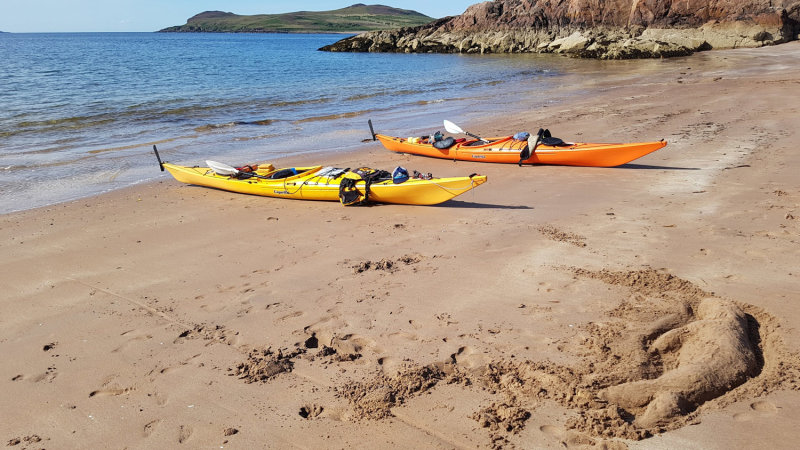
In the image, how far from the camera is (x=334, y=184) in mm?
9055

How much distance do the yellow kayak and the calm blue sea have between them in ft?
7.60

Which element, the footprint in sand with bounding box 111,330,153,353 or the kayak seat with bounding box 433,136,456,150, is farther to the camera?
the kayak seat with bounding box 433,136,456,150

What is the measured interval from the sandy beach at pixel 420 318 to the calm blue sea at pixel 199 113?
10.4ft

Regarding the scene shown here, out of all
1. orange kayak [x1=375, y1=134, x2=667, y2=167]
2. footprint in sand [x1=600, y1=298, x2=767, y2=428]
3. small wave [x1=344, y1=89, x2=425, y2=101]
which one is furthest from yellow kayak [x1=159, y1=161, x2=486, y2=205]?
small wave [x1=344, y1=89, x2=425, y2=101]

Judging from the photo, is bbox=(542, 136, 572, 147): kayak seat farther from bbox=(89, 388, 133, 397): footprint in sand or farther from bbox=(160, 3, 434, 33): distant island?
bbox=(160, 3, 434, 33): distant island

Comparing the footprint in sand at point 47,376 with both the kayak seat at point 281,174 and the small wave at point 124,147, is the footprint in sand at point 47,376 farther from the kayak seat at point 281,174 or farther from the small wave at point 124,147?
the small wave at point 124,147

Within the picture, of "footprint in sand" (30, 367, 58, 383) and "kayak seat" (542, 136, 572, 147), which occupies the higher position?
"kayak seat" (542, 136, 572, 147)

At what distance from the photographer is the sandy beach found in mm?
3934

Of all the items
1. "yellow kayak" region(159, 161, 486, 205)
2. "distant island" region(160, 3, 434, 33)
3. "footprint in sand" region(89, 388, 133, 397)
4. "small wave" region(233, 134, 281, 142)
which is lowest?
"footprint in sand" region(89, 388, 133, 397)

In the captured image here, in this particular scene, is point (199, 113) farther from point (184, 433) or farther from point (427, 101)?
point (184, 433)

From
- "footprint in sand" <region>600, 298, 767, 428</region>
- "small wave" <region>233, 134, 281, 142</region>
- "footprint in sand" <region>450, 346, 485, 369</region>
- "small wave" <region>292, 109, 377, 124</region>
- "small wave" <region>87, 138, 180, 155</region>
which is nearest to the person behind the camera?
"footprint in sand" <region>600, 298, 767, 428</region>

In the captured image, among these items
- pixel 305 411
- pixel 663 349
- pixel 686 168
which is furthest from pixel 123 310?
pixel 686 168

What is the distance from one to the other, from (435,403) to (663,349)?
6.11 ft

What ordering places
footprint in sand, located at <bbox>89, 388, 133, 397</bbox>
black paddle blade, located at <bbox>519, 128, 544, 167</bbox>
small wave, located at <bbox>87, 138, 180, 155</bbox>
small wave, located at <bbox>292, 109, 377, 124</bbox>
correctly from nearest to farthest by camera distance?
footprint in sand, located at <bbox>89, 388, 133, 397</bbox>, black paddle blade, located at <bbox>519, 128, 544, 167</bbox>, small wave, located at <bbox>87, 138, 180, 155</bbox>, small wave, located at <bbox>292, 109, 377, 124</bbox>
